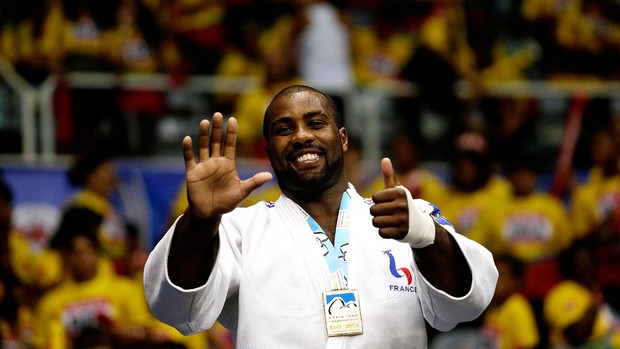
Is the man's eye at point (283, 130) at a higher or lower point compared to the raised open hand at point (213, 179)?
higher

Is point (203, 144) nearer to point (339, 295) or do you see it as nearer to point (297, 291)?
point (297, 291)

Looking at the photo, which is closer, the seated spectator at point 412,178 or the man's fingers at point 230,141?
the man's fingers at point 230,141

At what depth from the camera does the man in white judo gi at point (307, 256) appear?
5078mm

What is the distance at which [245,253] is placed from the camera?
548 cm

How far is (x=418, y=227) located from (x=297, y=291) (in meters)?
0.63

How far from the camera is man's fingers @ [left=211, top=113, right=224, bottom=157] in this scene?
5062 millimetres

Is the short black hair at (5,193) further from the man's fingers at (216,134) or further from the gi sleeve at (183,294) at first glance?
the man's fingers at (216,134)

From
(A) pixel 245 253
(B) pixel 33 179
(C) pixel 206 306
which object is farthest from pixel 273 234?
(B) pixel 33 179

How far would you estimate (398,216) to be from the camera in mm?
5023

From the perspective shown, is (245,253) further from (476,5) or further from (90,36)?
(476,5)

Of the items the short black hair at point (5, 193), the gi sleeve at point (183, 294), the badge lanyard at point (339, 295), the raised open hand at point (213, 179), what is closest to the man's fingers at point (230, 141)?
the raised open hand at point (213, 179)

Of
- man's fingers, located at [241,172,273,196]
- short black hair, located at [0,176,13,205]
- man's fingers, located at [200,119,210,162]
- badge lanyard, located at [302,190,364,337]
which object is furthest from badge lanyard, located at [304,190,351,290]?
short black hair, located at [0,176,13,205]


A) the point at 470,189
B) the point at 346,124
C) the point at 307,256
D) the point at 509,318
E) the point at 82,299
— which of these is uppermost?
the point at 346,124

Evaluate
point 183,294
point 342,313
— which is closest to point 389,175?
point 342,313
